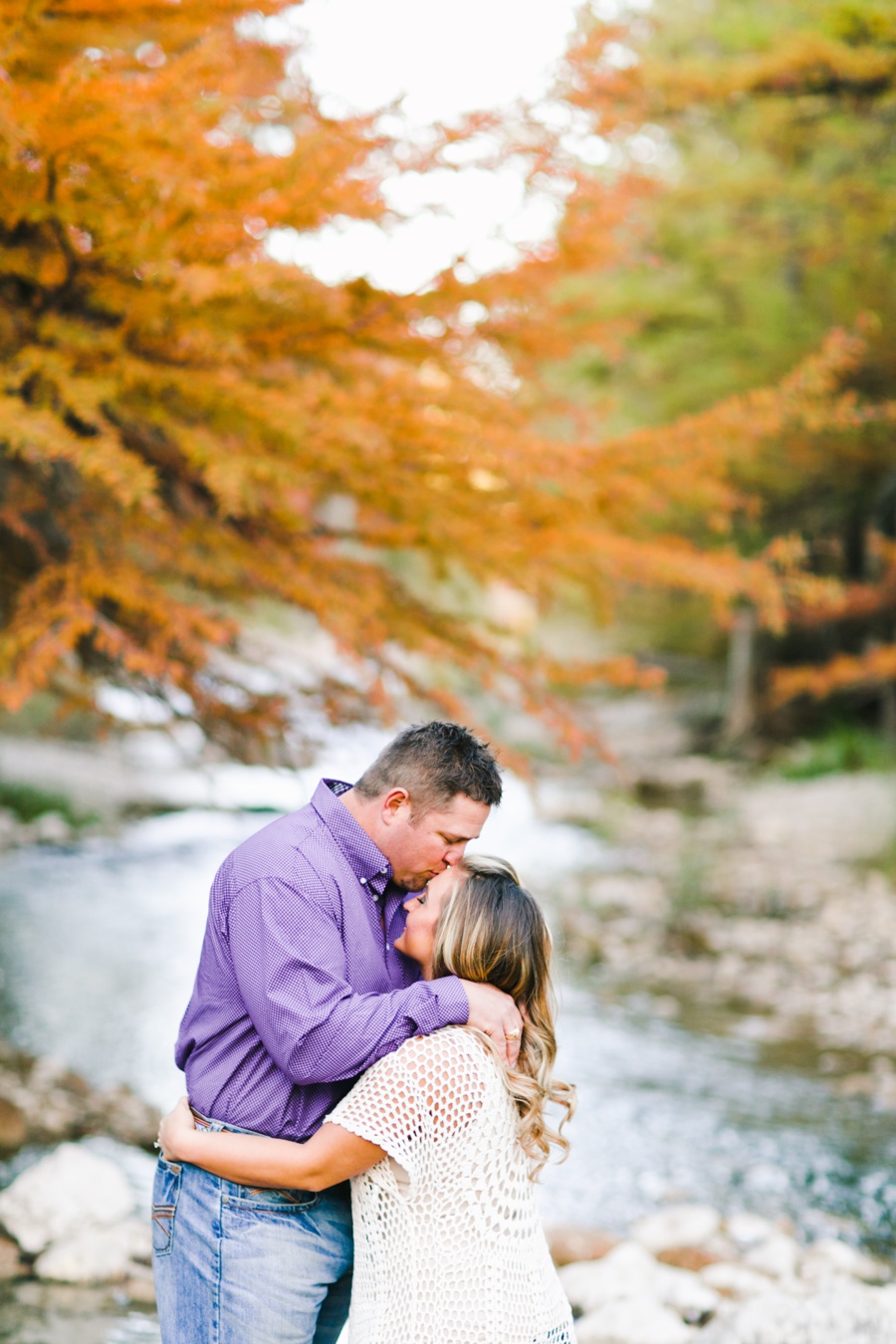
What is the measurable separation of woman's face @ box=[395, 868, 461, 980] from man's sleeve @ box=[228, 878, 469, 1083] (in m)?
0.16

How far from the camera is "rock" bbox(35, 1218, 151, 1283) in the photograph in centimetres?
406

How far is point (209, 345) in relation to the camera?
3.82m

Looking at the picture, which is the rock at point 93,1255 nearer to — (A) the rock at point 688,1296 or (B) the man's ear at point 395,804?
(A) the rock at point 688,1296

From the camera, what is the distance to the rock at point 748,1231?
4944mm

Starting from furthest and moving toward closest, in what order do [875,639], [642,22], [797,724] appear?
[797,724]
[875,639]
[642,22]

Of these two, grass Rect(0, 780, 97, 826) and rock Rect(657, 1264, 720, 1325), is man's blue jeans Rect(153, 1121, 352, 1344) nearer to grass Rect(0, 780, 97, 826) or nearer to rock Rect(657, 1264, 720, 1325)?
rock Rect(657, 1264, 720, 1325)

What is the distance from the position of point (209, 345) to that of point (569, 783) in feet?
56.2

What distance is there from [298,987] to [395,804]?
17.3 inches

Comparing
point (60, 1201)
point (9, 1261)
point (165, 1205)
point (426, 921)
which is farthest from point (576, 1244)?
point (426, 921)

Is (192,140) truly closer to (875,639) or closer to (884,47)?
(884,47)

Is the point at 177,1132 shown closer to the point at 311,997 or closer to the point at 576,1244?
the point at 311,997

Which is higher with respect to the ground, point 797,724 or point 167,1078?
point 167,1078

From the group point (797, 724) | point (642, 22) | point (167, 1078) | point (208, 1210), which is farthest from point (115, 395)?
point (797, 724)

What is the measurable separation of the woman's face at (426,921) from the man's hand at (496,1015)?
0.13 m
